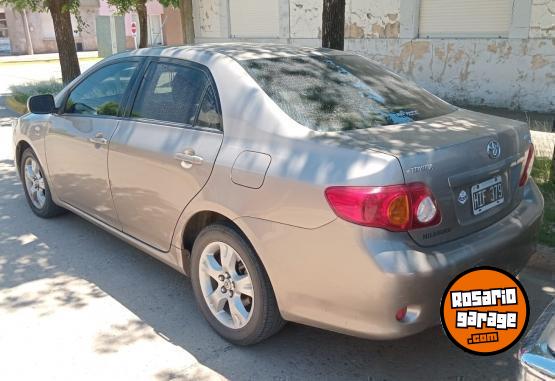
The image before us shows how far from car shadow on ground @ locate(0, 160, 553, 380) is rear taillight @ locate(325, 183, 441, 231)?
824mm

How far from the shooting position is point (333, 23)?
6008 mm

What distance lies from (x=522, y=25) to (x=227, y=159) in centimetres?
882

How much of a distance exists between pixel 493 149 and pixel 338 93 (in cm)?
95

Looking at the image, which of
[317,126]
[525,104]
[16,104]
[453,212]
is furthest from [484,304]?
[16,104]

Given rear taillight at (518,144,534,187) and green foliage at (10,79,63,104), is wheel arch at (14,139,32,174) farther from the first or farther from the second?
green foliage at (10,79,63,104)

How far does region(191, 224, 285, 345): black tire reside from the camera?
114 inches

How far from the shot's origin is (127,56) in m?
4.13

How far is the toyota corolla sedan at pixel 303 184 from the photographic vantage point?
8.18 ft

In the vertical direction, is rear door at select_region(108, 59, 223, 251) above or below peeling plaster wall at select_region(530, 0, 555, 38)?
below

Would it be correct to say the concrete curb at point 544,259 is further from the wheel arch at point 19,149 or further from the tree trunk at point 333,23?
the wheel arch at point 19,149

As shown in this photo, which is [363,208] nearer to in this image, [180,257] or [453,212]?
[453,212]

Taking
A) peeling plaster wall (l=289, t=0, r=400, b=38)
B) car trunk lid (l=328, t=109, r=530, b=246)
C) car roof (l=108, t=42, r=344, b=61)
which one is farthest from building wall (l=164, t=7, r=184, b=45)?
car trunk lid (l=328, t=109, r=530, b=246)

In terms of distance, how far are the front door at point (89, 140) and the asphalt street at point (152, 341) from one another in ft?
1.78

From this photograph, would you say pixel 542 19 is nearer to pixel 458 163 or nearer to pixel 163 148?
pixel 458 163
